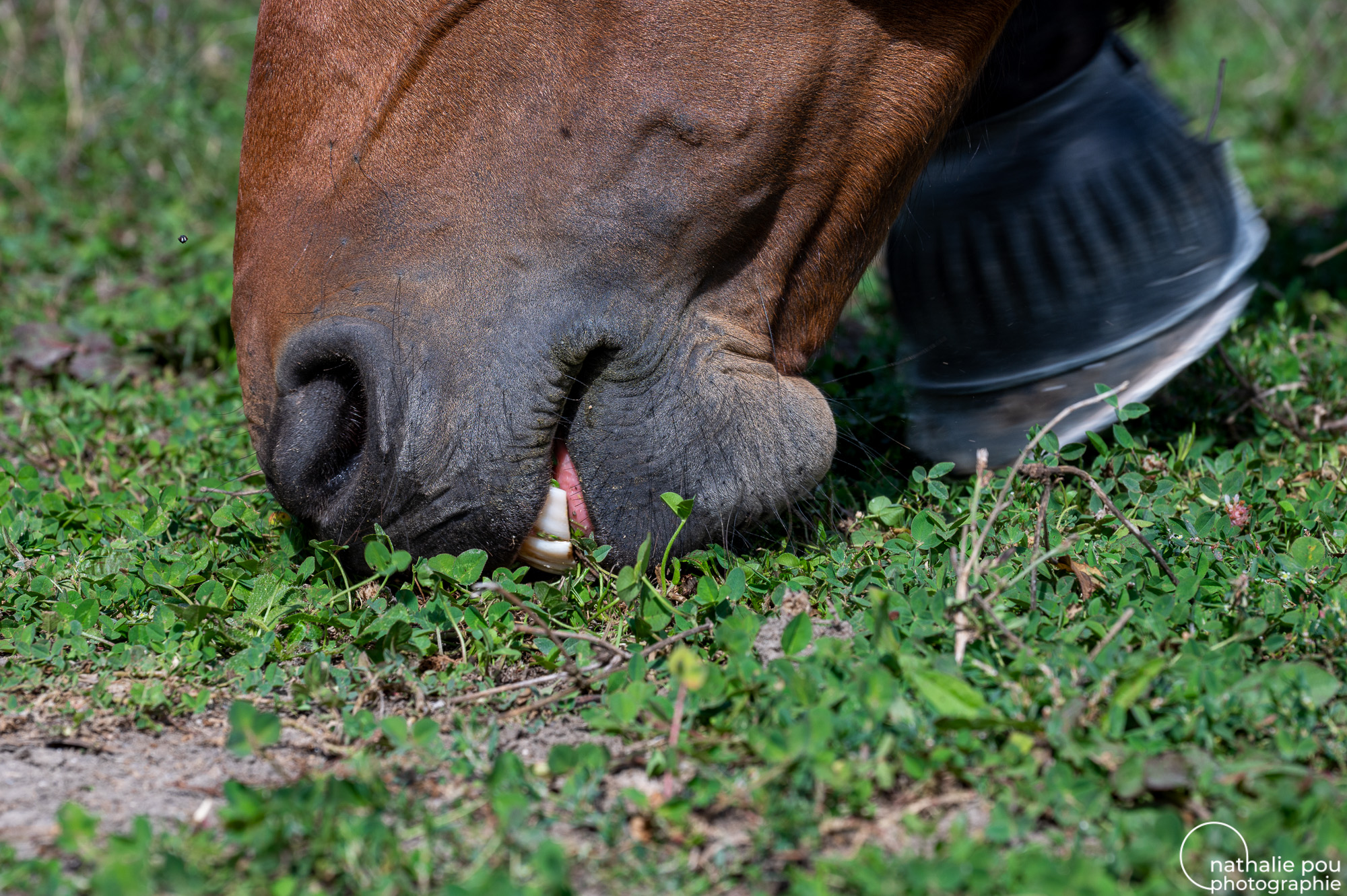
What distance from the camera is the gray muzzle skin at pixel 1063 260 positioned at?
2.47m

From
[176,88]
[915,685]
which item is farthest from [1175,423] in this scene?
[176,88]

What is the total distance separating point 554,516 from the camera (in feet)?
6.03

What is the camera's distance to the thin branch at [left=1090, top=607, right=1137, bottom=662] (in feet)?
4.91

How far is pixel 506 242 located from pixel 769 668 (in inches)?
29.1

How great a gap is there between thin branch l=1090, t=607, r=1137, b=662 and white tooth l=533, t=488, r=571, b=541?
82cm

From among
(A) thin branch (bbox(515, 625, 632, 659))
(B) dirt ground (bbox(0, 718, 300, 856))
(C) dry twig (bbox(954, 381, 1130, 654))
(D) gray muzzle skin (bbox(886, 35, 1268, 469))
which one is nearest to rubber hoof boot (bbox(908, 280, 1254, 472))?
(D) gray muzzle skin (bbox(886, 35, 1268, 469))

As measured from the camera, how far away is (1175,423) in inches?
100

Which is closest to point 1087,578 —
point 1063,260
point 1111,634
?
point 1111,634

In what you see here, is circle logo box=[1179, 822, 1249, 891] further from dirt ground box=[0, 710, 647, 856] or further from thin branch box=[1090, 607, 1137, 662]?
dirt ground box=[0, 710, 647, 856]

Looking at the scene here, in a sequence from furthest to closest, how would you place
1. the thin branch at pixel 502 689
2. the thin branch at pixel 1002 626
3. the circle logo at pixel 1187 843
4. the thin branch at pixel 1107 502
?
the thin branch at pixel 1107 502, the thin branch at pixel 502 689, the thin branch at pixel 1002 626, the circle logo at pixel 1187 843

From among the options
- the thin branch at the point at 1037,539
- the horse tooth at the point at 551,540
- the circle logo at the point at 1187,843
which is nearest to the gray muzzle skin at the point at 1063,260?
the thin branch at the point at 1037,539

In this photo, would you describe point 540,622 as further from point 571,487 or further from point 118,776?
point 118,776

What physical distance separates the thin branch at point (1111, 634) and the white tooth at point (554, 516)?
82 cm

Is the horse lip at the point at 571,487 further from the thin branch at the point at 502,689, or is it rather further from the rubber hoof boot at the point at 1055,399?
the rubber hoof boot at the point at 1055,399
